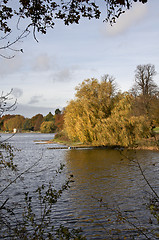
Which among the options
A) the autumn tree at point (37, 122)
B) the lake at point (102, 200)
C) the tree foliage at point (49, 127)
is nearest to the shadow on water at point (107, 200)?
the lake at point (102, 200)

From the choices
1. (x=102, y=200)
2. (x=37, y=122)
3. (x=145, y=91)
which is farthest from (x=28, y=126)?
(x=102, y=200)

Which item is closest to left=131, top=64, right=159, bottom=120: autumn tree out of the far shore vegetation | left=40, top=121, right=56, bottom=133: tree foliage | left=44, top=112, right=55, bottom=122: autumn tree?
the far shore vegetation

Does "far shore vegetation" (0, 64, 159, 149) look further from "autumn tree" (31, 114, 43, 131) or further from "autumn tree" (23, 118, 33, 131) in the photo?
"autumn tree" (23, 118, 33, 131)

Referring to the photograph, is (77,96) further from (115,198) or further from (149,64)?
(115,198)

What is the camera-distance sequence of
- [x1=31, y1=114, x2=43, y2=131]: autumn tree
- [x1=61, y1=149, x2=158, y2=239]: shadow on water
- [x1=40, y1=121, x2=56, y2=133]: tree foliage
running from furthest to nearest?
1. [x1=31, y1=114, x2=43, y2=131]: autumn tree
2. [x1=40, y1=121, x2=56, y2=133]: tree foliage
3. [x1=61, y1=149, x2=158, y2=239]: shadow on water

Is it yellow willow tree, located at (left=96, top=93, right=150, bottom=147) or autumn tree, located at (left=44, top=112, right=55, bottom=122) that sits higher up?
autumn tree, located at (left=44, top=112, right=55, bottom=122)

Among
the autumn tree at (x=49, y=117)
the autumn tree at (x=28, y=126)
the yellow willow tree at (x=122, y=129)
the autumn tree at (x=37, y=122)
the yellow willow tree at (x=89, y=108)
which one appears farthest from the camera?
the autumn tree at (x=28, y=126)

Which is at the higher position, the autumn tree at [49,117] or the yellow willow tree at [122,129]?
the autumn tree at [49,117]

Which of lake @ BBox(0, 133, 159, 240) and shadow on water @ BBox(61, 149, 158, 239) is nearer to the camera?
lake @ BBox(0, 133, 159, 240)

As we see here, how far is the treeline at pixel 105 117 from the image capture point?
28.2 metres

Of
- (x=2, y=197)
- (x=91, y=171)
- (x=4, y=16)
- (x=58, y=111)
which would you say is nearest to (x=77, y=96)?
(x=91, y=171)

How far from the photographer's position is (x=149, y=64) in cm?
4159

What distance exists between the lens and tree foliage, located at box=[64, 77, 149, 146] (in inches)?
1110

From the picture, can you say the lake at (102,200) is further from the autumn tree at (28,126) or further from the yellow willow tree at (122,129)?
the autumn tree at (28,126)
